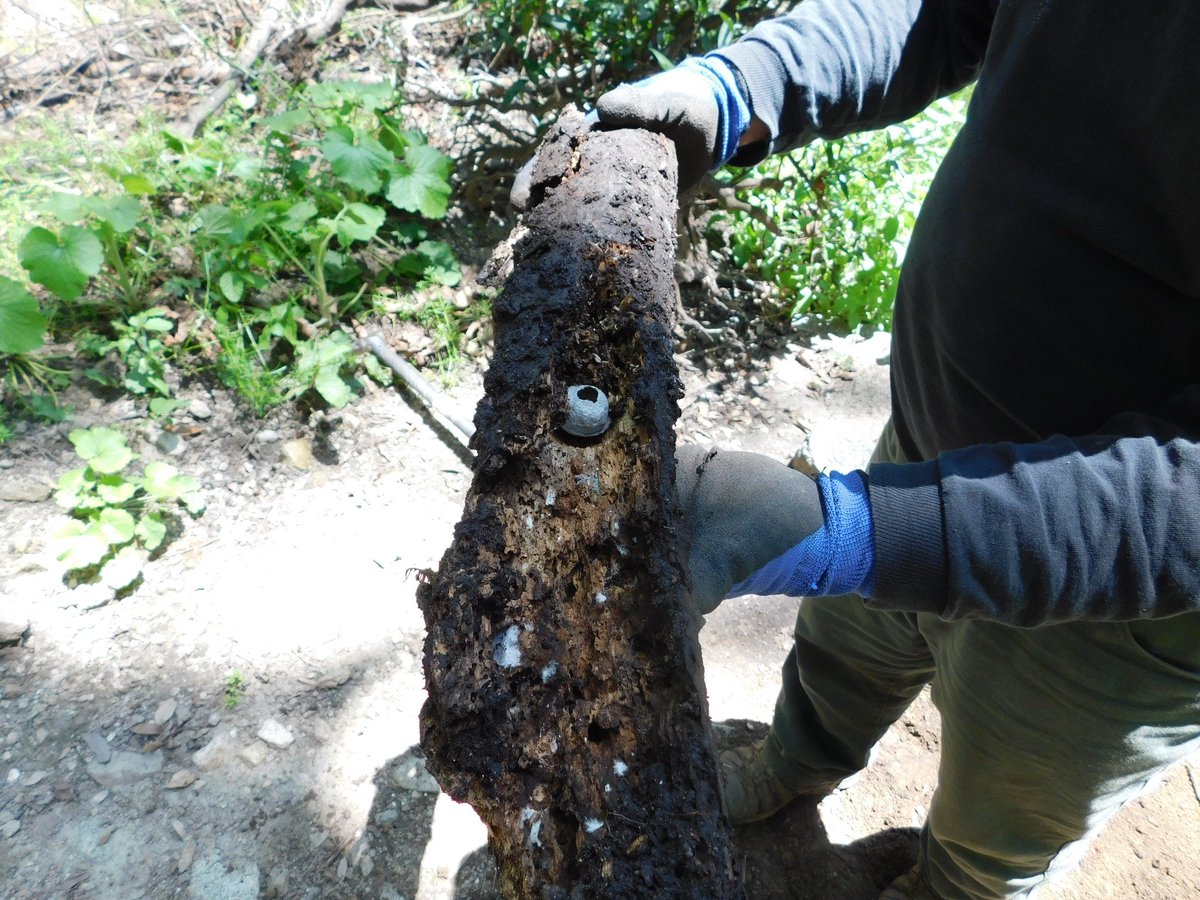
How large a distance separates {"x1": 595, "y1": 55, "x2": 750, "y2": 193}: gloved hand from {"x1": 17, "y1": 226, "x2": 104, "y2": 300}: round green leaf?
220 centimetres

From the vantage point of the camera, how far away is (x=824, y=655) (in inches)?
81.3

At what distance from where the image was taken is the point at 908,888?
213 cm

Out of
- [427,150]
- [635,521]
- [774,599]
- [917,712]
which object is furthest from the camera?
[427,150]

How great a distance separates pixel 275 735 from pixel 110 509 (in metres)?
1.02

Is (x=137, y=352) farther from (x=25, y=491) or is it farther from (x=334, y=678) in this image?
(x=334, y=678)

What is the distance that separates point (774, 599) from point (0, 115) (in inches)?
183

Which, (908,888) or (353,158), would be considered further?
(353,158)

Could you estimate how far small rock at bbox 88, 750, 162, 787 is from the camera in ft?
7.23

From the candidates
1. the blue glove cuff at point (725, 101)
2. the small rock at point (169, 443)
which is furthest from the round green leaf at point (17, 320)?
the blue glove cuff at point (725, 101)

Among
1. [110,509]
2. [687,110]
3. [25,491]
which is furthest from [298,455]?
[687,110]

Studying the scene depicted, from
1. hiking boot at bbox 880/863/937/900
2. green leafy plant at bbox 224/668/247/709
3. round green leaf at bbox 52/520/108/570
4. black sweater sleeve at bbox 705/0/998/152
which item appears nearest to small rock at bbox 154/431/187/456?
round green leaf at bbox 52/520/108/570

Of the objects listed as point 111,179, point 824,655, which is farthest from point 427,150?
point 824,655

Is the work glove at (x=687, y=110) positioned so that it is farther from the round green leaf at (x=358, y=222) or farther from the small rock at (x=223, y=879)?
the small rock at (x=223, y=879)

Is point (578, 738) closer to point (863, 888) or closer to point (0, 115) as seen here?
point (863, 888)
